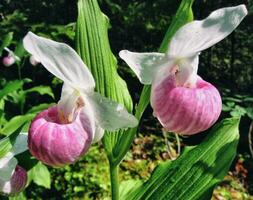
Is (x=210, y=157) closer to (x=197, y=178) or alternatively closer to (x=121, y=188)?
(x=197, y=178)

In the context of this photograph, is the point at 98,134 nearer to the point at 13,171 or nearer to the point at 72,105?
the point at 72,105

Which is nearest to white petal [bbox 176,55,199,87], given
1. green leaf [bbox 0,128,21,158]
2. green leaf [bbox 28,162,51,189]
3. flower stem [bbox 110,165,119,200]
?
flower stem [bbox 110,165,119,200]

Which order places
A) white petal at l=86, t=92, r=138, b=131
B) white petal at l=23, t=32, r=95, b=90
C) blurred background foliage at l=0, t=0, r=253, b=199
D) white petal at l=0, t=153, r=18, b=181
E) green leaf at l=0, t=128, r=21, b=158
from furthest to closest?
blurred background foliage at l=0, t=0, r=253, b=199
white petal at l=0, t=153, r=18, b=181
green leaf at l=0, t=128, r=21, b=158
white petal at l=86, t=92, r=138, b=131
white petal at l=23, t=32, r=95, b=90

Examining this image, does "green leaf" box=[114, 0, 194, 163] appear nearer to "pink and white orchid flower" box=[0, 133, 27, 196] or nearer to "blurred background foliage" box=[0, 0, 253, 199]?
"pink and white orchid flower" box=[0, 133, 27, 196]

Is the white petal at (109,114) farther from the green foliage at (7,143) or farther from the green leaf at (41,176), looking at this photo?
the green leaf at (41,176)

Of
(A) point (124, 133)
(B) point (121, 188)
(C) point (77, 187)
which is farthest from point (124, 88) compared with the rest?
(C) point (77, 187)

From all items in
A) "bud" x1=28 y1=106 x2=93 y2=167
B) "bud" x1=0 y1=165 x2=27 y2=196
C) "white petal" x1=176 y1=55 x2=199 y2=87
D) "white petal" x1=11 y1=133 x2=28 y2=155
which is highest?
"white petal" x1=176 y1=55 x2=199 y2=87

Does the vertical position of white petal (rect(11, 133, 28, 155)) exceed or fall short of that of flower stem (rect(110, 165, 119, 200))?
it exceeds it

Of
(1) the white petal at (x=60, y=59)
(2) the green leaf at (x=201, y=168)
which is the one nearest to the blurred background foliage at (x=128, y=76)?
(2) the green leaf at (x=201, y=168)
